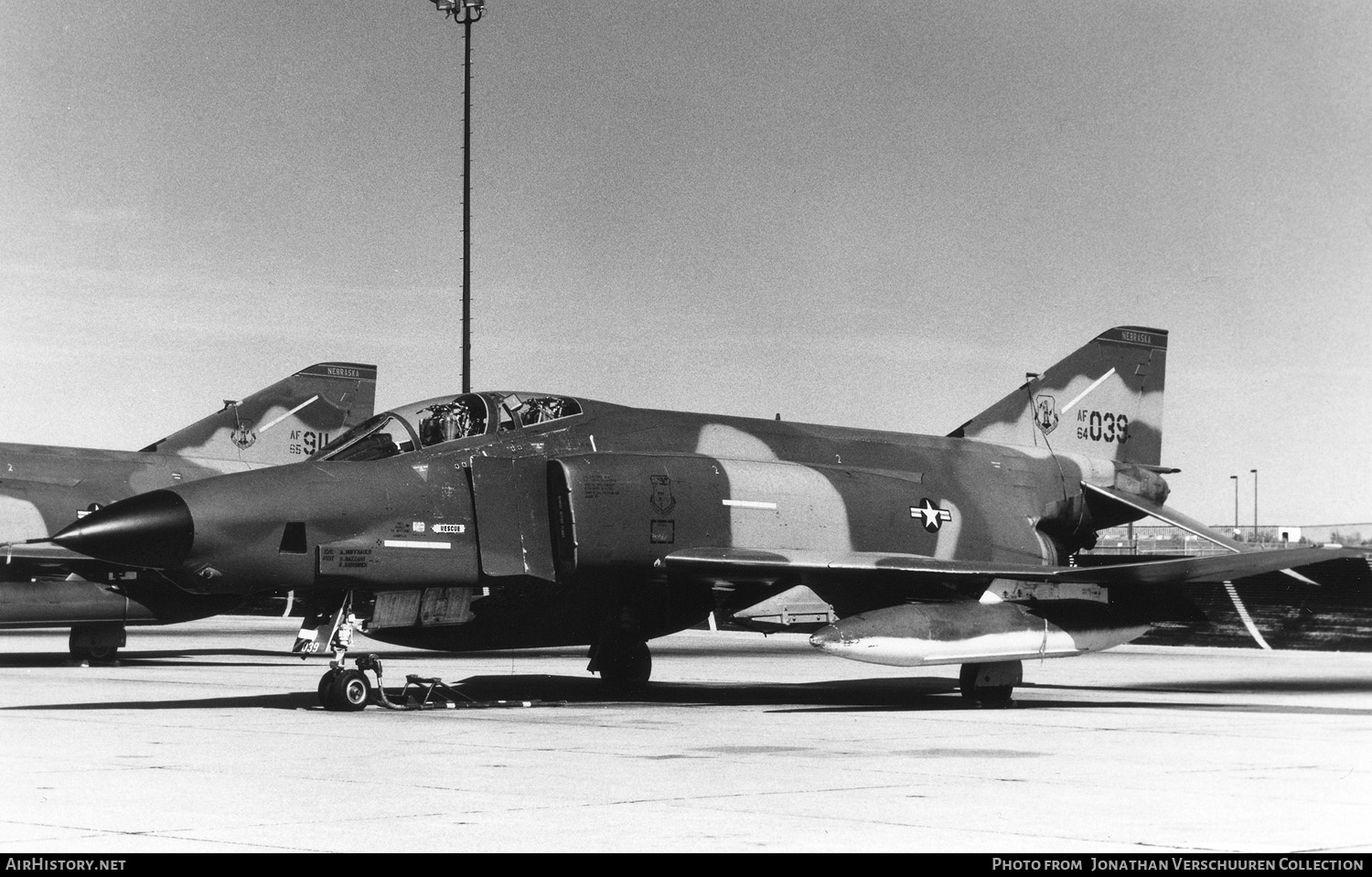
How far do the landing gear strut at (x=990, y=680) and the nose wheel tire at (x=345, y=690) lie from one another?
5278 millimetres

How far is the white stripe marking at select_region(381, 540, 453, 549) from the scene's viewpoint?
1200 centimetres

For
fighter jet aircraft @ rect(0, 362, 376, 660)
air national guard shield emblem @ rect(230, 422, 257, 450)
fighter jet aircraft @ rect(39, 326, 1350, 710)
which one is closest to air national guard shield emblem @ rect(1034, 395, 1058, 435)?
fighter jet aircraft @ rect(39, 326, 1350, 710)

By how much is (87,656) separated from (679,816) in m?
15.9

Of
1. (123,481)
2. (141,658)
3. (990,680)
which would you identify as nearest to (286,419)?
(123,481)

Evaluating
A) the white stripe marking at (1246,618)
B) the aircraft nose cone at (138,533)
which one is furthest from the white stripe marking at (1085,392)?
the aircraft nose cone at (138,533)

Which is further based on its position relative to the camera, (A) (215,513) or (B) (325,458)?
(B) (325,458)

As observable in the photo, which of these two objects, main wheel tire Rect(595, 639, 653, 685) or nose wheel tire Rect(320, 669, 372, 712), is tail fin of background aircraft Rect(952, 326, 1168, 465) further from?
nose wheel tire Rect(320, 669, 372, 712)

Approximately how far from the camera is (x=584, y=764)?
8.30 m

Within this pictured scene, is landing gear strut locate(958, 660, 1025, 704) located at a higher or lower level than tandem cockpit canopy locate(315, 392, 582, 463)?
lower

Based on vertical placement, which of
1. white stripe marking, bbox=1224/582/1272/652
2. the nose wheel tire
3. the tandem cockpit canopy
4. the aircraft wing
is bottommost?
white stripe marking, bbox=1224/582/1272/652

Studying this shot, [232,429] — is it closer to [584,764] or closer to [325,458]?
[325,458]

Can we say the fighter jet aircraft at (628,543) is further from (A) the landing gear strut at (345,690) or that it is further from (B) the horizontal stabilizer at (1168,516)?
(B) the horizontal stabilizer at (1168,516)

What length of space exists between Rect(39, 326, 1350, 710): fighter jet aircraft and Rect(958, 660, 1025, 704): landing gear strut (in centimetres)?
2
